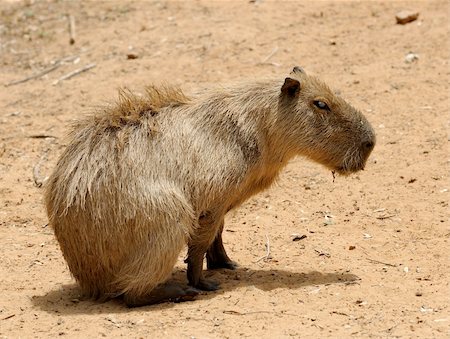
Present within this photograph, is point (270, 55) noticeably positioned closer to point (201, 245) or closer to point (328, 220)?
point (328, 220)

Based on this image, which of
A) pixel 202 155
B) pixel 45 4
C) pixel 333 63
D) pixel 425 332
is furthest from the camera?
pixel 45 4

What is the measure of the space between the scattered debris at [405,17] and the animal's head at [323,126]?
4.72 metres

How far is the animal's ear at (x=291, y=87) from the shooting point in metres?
6.13

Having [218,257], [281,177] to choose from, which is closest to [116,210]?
[218,257]

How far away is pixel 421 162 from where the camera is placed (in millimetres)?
7910

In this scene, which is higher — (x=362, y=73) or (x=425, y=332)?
(x=362, y=73)

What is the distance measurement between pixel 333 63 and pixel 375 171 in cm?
243

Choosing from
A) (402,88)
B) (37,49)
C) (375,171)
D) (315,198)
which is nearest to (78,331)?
(315,198)

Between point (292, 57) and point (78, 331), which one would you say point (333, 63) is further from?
point (78, 331)

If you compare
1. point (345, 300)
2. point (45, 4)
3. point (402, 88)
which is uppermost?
point (45, 4)

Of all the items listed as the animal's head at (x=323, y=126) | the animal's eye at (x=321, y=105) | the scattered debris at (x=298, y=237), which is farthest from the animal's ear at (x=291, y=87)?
the scattered debris at (x=298, y=237)

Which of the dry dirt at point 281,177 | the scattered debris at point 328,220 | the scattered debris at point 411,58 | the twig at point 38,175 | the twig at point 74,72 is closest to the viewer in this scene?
the dry dirt at point 281,177

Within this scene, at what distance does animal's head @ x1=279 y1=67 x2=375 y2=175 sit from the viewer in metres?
6.23

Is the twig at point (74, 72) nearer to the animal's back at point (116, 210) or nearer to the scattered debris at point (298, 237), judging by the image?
the scattered debris at point (298, 237)
